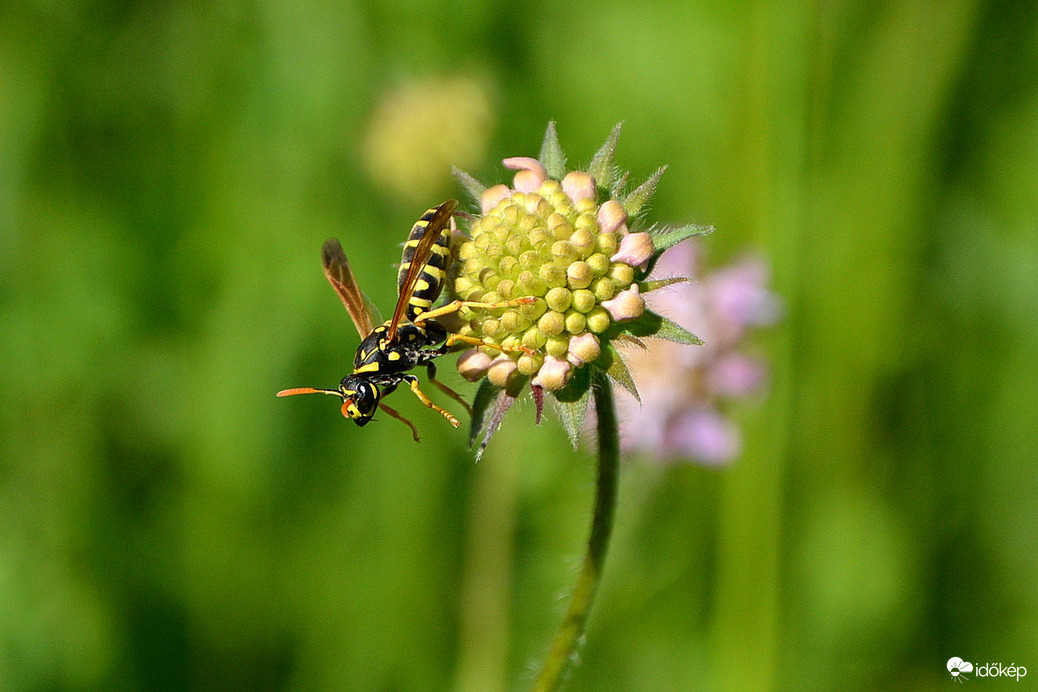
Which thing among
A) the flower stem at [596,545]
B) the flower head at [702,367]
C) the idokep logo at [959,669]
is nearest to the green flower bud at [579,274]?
the flower stem at [596,545]

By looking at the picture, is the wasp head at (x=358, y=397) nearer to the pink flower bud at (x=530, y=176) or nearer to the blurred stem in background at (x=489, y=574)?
the pink flower bud at (x=530, y=176)

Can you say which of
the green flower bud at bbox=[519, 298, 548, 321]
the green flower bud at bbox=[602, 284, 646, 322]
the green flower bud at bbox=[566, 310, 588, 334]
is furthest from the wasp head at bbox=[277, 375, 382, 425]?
the green flower bud at bbox=[602, 284, 646, 322]

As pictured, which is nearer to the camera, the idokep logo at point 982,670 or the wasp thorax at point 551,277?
the wasp thorax at point 551,277

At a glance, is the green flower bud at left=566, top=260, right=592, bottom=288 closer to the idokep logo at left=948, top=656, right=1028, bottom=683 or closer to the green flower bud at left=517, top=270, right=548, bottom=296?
the green flower bud at left=517, top=270, right=548, bottom=296

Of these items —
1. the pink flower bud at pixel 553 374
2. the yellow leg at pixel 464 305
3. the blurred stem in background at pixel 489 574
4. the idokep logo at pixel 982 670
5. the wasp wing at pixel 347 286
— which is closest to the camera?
the pink flower bud at pixel 553 374

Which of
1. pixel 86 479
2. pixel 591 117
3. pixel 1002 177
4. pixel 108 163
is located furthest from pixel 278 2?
pixel 1002 177
